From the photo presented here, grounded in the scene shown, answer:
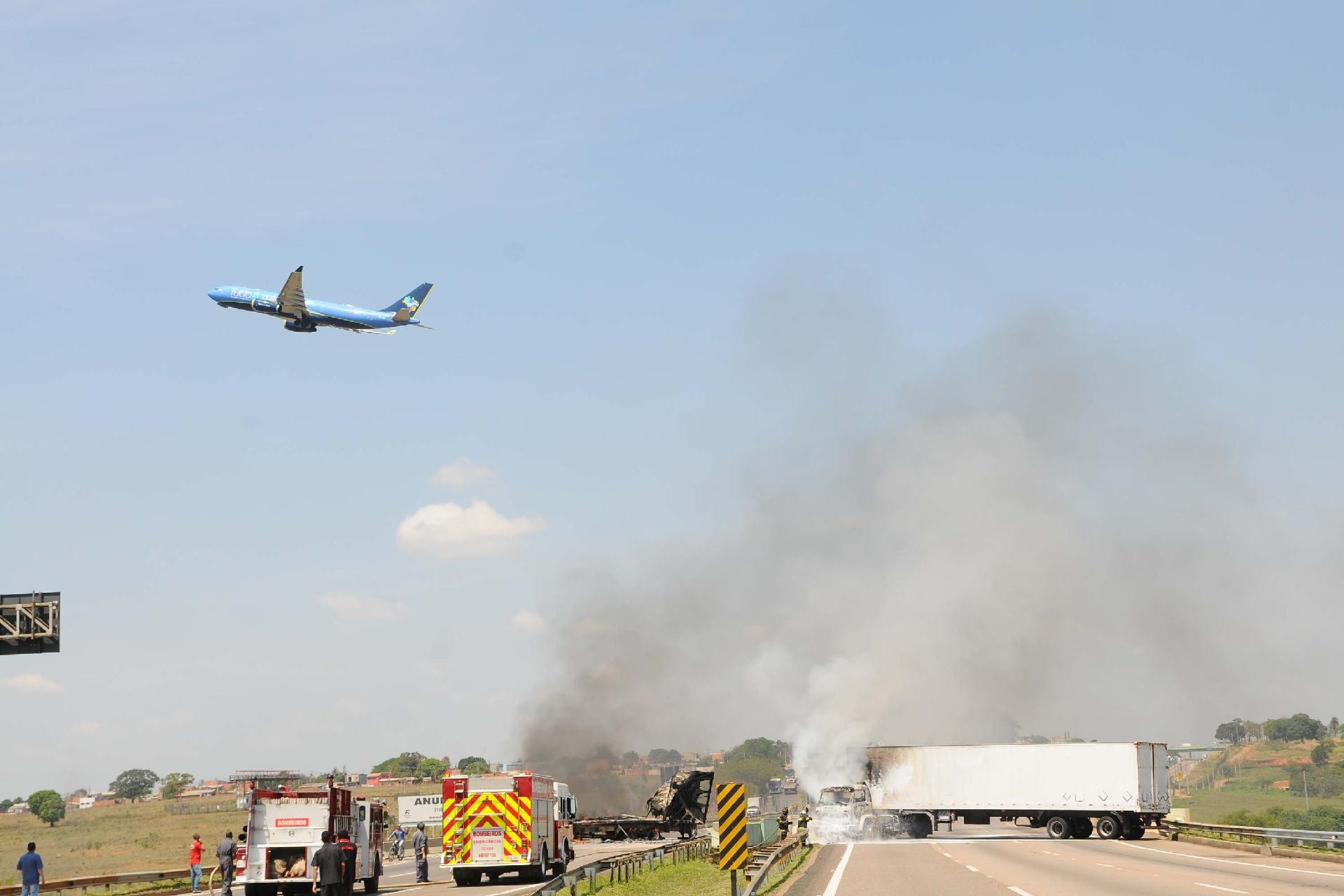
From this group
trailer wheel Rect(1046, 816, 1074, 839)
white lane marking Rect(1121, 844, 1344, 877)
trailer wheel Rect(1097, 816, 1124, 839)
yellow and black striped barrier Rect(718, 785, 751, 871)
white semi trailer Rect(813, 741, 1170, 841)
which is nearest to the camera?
yellow and black striped barrier Rect(718, 785, 751, 871)

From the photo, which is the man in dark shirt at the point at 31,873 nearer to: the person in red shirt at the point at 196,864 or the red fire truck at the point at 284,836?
the red fire truck at the point at 284,836

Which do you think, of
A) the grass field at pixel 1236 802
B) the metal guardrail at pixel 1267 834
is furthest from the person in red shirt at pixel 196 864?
the grass field at pixel 1236 802

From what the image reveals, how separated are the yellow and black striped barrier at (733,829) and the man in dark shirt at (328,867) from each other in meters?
7.02

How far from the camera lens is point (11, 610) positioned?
4006 centimetres

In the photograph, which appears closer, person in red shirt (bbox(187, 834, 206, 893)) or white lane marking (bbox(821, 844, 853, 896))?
white lane marking (bbox(821, 844, 853, 896))

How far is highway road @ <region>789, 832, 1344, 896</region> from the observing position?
25391 mm

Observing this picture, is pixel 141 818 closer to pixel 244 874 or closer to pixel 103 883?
pixel 103 883

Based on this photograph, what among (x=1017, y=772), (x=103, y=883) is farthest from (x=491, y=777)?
(x=1017, y=772)

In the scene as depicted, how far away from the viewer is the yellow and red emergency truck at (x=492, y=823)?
3338cm

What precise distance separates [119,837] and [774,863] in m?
65.0

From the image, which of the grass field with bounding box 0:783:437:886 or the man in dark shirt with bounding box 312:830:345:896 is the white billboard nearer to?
the grass field with bounding box 0:783:437:886

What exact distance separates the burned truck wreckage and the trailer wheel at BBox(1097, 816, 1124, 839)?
18040mm

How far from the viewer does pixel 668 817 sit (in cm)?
6091

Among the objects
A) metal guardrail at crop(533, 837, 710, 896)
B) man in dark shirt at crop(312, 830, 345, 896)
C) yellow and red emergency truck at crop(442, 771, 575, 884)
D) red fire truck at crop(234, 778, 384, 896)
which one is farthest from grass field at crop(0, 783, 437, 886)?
man in dark shirt at crop(312, 830, 345, 896)
